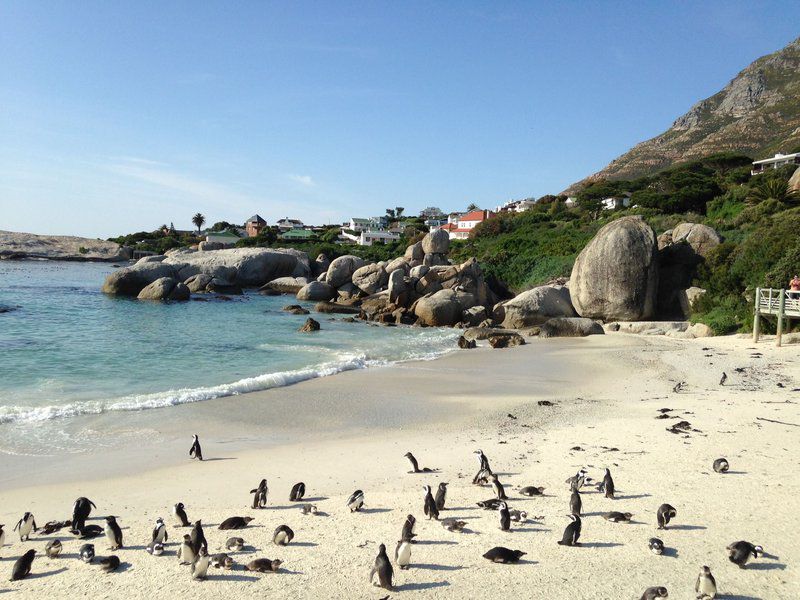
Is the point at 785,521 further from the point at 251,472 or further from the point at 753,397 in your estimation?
the point at 251,472

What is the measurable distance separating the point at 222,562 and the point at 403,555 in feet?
6.59

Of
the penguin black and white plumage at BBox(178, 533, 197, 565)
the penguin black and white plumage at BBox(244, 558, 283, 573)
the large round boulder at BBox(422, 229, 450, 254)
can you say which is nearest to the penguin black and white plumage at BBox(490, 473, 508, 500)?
the penguin black and white plumage at BBox(244, 558, 283, 573)

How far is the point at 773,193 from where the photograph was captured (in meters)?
35.1

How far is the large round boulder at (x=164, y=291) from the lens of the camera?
127 ft

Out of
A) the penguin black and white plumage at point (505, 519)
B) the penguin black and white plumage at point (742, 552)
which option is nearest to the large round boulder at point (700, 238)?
the penguin black and white plumage at point (742, 552)

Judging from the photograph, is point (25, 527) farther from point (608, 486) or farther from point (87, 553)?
point (608, 486)

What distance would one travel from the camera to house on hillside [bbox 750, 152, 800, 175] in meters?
52.8

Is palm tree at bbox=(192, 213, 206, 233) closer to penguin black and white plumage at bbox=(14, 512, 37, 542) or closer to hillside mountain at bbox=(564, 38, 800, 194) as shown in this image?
hillside mountain at bbox=(564, 38, 800, 194)

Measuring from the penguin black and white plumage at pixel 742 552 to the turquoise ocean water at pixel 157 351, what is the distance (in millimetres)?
11989

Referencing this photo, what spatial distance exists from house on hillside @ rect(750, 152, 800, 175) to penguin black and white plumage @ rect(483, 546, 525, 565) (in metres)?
55.6

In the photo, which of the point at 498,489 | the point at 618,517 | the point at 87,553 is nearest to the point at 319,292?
the point at 498,489

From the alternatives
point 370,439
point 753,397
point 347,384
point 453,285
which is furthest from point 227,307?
point 753,397

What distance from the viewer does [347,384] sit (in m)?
16.1

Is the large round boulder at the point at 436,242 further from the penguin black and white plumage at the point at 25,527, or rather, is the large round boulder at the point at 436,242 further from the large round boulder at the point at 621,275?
the penguin black and white plumage at the point at 25,527
